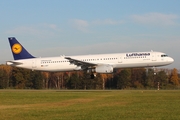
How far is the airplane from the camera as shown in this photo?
49.6 m

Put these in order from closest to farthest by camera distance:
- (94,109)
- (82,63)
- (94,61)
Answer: (94,109) → (82,63) → (94,61)

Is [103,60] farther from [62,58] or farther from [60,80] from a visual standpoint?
[60,80]

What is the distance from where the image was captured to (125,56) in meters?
49.9

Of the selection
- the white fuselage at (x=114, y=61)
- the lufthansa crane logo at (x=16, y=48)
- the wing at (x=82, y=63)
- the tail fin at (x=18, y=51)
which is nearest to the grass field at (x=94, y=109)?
the white fuselage at (x=114, y=61)

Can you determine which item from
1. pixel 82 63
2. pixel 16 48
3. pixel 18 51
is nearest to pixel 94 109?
pixel 82 63

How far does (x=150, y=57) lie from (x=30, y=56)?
2123 cm

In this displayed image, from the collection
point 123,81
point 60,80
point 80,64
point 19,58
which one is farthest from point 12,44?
point 60,80

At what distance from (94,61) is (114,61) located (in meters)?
3.44

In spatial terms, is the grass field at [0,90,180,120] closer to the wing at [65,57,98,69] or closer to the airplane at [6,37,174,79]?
the airplane at [6,37,174,79]

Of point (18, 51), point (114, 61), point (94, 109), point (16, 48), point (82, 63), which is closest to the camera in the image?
point (94, 109)

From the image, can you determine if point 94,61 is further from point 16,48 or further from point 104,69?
point 16,48

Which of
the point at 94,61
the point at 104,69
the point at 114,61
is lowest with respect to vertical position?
the point at 104,69

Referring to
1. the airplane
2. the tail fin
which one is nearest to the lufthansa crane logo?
the tail fin

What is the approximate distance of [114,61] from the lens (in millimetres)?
50250
